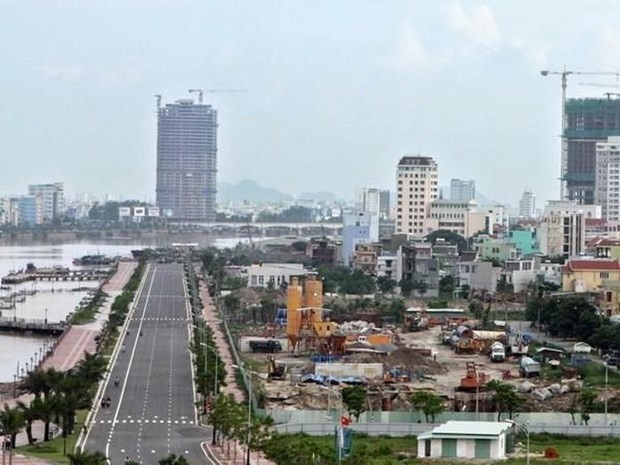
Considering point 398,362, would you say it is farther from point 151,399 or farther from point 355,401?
point 355,401

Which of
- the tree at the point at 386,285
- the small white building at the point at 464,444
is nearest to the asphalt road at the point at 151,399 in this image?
the small white building at the point at 464,444

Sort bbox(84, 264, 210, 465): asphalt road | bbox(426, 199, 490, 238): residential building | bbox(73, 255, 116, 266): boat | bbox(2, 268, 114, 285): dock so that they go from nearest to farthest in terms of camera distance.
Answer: bbox(84, 264, 210, 465): asphalt road → bbox(2, 268, 114, 285): dock → bbox(426, 199, 490, 238): residential building → bbox(73, 255, 116, 266): boat

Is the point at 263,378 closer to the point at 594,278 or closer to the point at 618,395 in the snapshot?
the point at 618,395

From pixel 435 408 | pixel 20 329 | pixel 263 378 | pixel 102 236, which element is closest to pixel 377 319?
pixel 20 329

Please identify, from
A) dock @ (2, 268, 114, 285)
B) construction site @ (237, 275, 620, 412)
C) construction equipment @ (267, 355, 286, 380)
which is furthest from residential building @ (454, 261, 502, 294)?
construction equipment @ (267, 355, 286, 380)

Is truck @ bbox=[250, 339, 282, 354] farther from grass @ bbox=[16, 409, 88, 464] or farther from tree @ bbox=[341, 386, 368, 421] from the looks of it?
grass @ bbox=[16, 409, 88, 464]

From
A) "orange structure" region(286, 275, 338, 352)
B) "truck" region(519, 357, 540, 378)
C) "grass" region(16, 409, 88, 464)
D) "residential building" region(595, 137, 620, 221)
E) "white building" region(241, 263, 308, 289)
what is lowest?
"grass" region(16, 409, 88, 464)

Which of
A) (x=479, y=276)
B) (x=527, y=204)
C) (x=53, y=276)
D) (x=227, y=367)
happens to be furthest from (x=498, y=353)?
(x=527, y=204)

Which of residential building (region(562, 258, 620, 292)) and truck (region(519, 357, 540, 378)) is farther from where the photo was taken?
residential building (region(562, 258, 620, 292))
